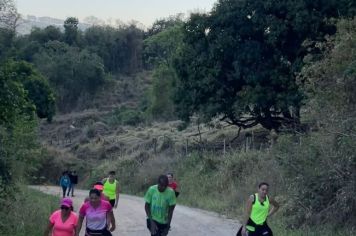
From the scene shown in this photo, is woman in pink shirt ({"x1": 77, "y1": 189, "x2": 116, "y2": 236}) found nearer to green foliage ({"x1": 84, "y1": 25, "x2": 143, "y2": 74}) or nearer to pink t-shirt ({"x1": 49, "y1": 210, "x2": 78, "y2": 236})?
pink t-shirt ({"x1": 49, "y1": 210, "x2": 78, "y2": 236})

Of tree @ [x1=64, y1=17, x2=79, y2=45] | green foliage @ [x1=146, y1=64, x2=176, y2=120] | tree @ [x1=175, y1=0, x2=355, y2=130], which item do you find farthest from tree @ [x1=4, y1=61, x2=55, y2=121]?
tree @ [x1=64, y1=17, x2=79, y2=45]

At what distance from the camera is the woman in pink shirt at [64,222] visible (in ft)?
37.0

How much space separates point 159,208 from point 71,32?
3190 inches

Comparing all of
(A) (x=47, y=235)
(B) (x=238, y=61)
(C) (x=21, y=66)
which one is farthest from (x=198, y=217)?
(C) (x=21, y=66)

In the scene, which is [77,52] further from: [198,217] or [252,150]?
[198,217]

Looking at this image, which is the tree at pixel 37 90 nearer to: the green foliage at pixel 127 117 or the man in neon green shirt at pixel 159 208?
the green foliage at pixel 127 117

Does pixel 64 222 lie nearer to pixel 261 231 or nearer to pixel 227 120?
pixel 261 231

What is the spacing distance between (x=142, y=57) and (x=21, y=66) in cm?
4605

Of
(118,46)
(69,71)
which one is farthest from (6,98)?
(118,46)

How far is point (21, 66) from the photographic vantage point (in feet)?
165

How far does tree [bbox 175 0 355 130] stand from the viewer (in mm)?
33156

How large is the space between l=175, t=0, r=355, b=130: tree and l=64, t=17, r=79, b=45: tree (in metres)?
56.4

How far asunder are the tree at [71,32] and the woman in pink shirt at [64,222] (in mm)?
81141

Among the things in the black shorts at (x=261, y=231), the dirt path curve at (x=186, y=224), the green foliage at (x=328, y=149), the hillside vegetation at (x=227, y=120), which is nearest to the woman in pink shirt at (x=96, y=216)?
the black shorts at (x=261, y=231)
